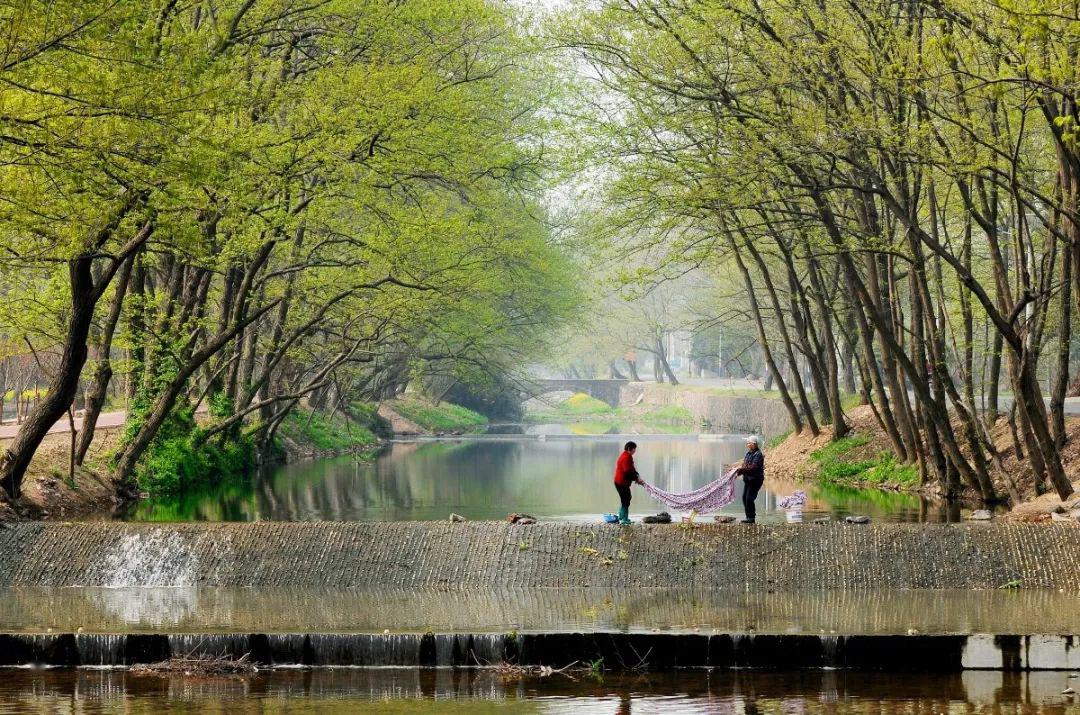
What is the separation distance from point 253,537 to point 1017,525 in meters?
11.0

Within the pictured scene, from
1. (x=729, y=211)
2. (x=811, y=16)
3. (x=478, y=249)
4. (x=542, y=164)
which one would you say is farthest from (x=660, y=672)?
(x=478, y=249)

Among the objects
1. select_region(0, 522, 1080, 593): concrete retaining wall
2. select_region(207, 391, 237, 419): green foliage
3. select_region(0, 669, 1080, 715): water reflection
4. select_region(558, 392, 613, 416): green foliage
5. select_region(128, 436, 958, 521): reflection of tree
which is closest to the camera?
select_region(0, 669, 1080, 715): water reflection

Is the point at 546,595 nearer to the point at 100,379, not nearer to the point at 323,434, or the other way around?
the point at 100,379

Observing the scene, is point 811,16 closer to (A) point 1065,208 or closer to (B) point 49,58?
(A) point 1065,208

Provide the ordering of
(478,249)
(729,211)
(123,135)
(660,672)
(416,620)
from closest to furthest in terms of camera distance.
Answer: (660,672)
(416,620)
(123,135)
(729,211)
(478,249)

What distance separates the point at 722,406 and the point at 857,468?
39.0 meters

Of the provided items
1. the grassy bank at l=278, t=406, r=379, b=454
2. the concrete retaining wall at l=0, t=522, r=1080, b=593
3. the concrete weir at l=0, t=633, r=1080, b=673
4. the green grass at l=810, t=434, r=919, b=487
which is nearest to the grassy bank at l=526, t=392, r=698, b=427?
the grassy bank at l=278, t=406, r=379, b=454

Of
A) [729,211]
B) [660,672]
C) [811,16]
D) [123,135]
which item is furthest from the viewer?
[729,211]

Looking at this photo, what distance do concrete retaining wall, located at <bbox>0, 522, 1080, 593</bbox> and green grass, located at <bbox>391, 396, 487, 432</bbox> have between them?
46661 millimetres

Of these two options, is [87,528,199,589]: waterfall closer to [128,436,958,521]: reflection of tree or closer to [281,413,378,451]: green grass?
[128,436,958,521]: reflection of tree

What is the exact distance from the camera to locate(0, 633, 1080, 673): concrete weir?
14.7 metres

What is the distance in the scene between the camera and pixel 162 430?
32938 millimetres

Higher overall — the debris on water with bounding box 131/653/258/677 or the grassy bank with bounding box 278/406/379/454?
the grassy bank with bounding box 278/406/379/454

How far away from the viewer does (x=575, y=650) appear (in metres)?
15.0
